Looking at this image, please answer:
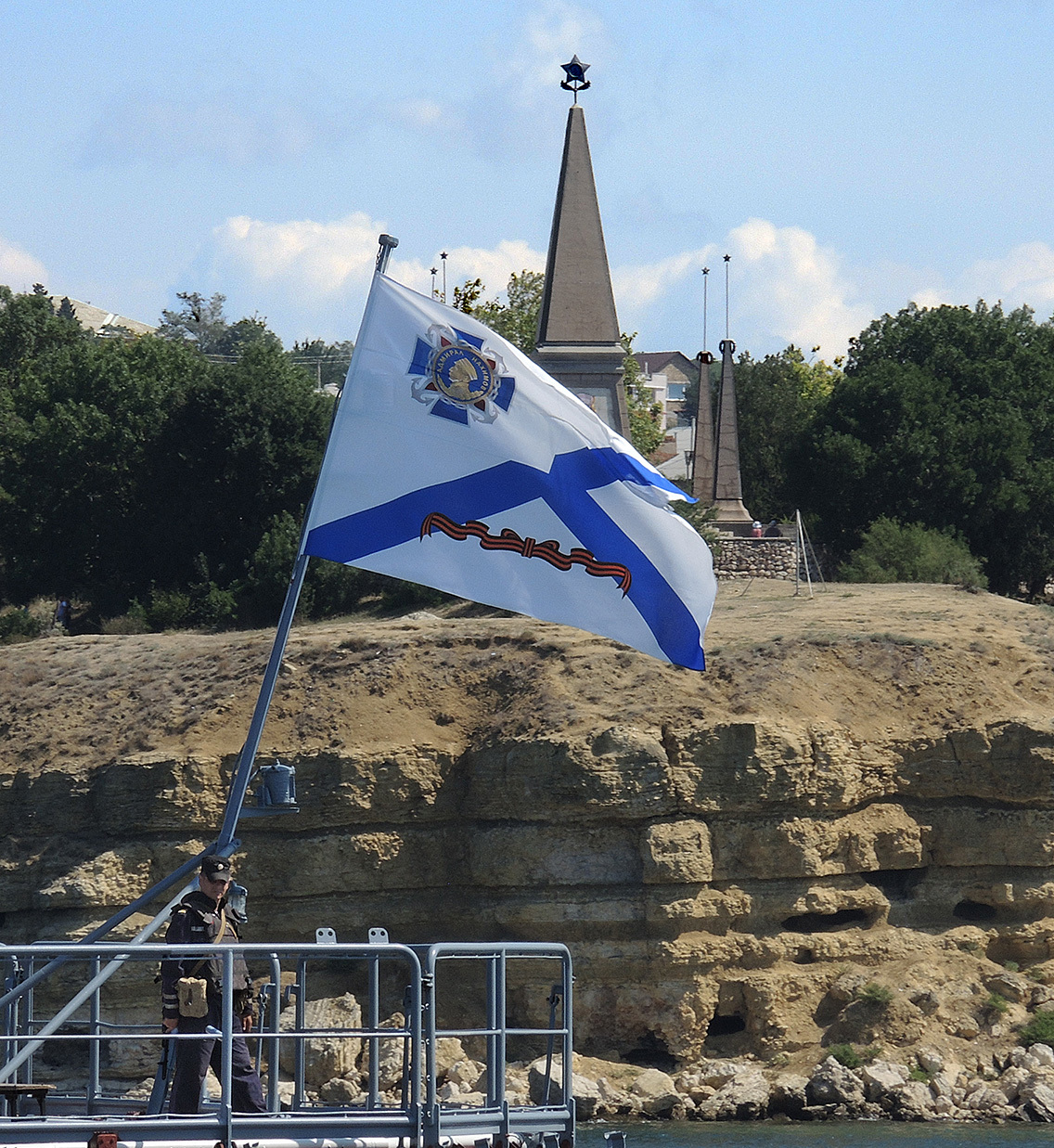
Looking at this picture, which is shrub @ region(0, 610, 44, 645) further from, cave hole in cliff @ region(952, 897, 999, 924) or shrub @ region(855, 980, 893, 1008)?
cave hole in cliff @ region(952, 897, 999, 924)

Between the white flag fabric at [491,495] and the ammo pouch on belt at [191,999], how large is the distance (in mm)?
3526

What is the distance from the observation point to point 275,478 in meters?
49.6

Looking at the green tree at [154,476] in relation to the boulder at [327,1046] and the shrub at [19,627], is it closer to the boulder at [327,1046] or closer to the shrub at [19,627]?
the shrub at [19,627]

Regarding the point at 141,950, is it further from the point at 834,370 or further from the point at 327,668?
the point at 834,370

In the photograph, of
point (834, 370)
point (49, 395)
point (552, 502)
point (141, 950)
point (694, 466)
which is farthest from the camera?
point (834, 370)

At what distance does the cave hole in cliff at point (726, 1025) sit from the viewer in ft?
109

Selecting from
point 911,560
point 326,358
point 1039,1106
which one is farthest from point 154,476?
point 326,358

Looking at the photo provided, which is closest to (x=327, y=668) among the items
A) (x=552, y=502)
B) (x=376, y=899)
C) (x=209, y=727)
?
(x=209, y=727)

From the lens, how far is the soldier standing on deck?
12.2 m

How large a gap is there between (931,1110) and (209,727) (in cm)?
1500

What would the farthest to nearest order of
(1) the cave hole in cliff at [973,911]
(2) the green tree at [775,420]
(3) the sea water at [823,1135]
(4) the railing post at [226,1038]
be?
(2) the green tree at [775,420] → (1) the cave hole in cliff at [973,911] → (3) the sea water at [823,1135] → (4) the railing post at [226,1038]

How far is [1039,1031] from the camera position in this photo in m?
31.5

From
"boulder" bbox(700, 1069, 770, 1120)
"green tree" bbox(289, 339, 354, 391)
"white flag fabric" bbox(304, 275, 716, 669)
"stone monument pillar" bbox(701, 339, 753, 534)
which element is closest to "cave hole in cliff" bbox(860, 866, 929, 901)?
"boulder" bbox(700, 1069, 770, 1120)

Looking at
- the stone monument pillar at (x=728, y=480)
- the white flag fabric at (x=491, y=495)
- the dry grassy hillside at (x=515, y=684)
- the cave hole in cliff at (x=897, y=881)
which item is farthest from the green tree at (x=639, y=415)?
the white flag fabric at (x=491, y=495)
